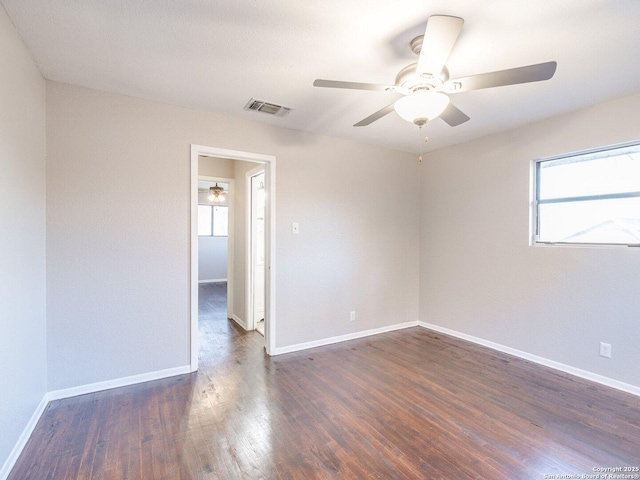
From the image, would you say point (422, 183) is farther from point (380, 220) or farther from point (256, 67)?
Answer: point (256, 67)

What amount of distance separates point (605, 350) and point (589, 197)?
4.58 feet

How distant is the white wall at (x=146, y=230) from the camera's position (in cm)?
244

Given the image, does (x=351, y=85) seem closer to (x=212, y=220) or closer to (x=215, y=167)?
(x=215, y=167)

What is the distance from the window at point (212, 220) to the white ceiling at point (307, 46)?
657 cm

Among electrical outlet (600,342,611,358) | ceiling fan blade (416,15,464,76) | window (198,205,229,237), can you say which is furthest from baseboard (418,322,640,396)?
window (198,205,229,237)

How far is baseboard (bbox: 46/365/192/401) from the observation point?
2.43 metres

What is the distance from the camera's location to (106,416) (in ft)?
7.27

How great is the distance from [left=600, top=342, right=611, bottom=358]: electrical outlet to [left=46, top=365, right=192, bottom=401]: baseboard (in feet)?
12.3

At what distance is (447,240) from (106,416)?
397 centimetres

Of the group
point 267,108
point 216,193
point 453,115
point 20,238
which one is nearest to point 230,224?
point 267,108

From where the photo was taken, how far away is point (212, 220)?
9102 mm

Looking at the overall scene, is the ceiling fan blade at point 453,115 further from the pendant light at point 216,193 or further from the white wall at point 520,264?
the pendant light at point 216,193

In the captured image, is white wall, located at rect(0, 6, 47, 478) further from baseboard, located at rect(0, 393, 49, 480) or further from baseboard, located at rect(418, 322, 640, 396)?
baseboard, located at rect(418, 322, 640, 396)

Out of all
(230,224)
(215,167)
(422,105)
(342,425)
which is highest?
(215,167)
